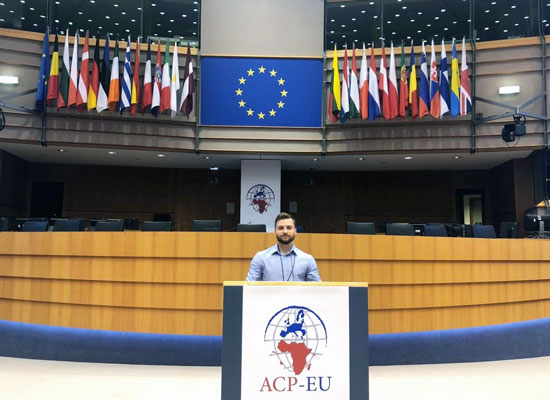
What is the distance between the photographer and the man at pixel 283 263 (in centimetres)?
299

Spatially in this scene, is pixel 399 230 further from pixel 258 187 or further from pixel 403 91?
pixel 258 187

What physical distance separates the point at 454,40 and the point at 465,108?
1.57 metres

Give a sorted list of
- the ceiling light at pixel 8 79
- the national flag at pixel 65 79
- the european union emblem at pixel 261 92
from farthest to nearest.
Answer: the european union emblem at pixel 261 92 < the national flag at pixel 65 79 < the ceiling light at pixel 8 79

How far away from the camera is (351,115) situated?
10.1 m

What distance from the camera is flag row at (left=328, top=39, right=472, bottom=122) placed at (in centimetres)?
985

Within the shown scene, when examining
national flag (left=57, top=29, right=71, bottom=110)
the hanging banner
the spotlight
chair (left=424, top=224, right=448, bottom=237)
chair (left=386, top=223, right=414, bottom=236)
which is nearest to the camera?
chair (left=386, top=223, right=414, bottom=236)

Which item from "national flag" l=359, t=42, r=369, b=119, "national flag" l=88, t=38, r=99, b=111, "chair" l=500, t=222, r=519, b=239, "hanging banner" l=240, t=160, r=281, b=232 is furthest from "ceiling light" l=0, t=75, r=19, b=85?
"chair" l=500, t=222, r=519, b=239

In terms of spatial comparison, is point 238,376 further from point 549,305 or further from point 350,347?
point 549,305

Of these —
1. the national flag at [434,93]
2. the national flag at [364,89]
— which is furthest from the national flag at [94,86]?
the national flag at [434,93]

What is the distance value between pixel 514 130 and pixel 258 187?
19.0 feet

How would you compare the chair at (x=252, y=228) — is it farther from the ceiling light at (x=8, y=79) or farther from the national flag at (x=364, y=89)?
the ceiling light at (x=8, y=79)

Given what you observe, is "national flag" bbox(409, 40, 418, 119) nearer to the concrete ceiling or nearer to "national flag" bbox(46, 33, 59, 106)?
the concrete ceiling

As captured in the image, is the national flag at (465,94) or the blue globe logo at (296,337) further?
the national flag at (465,94)

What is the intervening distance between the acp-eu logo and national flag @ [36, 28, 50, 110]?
29.5 ft
